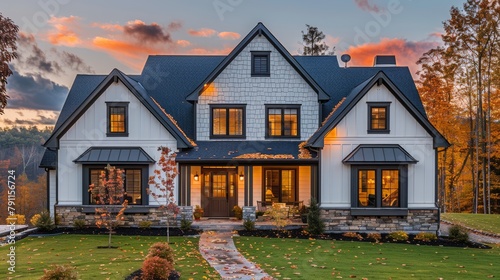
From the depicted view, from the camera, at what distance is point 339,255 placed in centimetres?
1391

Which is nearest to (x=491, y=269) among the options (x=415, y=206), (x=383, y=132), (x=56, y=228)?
(x=415, y=206)

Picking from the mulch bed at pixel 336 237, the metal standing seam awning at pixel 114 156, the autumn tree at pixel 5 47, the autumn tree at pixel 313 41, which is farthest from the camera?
the autumn tree at pixel 313 41

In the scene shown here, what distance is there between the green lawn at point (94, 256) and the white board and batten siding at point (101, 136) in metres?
3.14

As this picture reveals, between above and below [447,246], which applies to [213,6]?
above

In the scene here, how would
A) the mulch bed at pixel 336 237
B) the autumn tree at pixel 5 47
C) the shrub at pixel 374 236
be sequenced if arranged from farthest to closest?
the shrub at pixel 374 236 → the mulch bed at pixel 336 237 → the autumn tree at pixel 5 47

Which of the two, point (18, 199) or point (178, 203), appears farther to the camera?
point (18, 199)

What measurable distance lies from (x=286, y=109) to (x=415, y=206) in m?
7.49

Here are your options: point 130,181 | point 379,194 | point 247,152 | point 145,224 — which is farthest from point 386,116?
point 130,181

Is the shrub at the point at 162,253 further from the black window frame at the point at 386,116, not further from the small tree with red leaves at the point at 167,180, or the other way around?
the black window frame at the point at 386,116

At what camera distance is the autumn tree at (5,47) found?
30.6 feet

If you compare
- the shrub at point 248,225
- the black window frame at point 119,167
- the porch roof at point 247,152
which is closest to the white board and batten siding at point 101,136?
the black window frame at point 119,167

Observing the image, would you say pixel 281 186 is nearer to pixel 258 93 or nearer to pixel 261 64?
pixel 258 93

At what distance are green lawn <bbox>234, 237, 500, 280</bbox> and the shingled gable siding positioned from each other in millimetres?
6507

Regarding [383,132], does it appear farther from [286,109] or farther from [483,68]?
[483,68]
